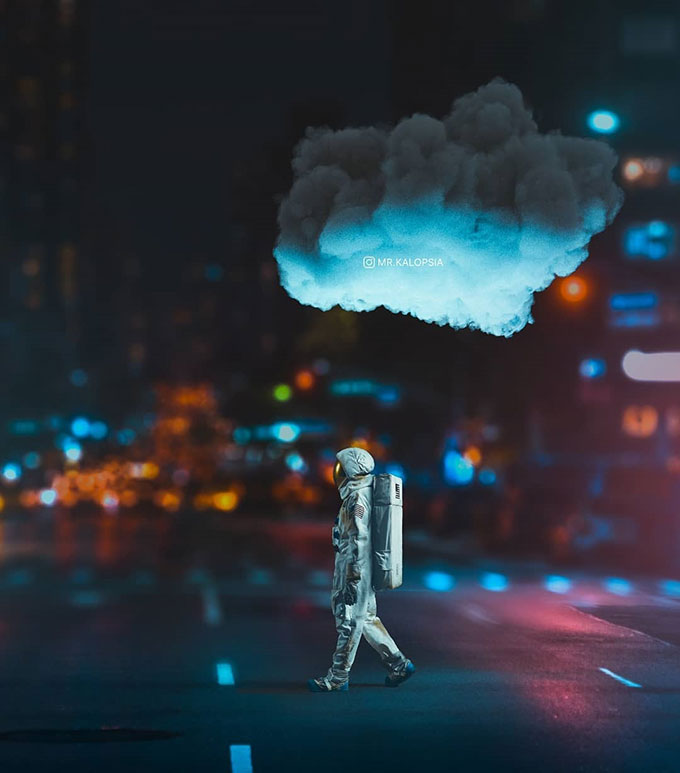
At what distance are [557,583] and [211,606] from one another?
715 cm

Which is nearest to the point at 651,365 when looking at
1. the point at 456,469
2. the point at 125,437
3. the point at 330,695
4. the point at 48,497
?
the point at 456,469

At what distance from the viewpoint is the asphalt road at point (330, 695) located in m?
10.5

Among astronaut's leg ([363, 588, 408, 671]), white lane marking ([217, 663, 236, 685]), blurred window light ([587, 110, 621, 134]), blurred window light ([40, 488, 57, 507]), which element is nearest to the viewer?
astronaut's leg ([363, 588, 408, 671])

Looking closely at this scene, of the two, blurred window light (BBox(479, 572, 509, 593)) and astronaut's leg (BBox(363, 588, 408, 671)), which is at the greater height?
astronaut's leg (BBox(363, 588, 408, 671))

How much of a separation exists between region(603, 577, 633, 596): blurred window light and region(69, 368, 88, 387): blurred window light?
399 ft

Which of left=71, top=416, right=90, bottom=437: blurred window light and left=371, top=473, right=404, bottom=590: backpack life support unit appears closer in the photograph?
left=371, top=473, right=404, bottom=590: backpack life support unit

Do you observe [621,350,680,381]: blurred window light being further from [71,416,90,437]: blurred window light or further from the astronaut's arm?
[71,416,90,437]: blurred window light

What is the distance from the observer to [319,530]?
2146 inches

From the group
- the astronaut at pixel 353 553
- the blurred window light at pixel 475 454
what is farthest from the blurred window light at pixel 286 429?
the astronaut at pixel 353 553

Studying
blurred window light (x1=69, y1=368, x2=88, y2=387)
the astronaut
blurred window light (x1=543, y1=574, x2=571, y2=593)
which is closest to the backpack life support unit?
the astronaut

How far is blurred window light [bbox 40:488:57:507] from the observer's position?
9094cm

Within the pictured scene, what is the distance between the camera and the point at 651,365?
130 feet

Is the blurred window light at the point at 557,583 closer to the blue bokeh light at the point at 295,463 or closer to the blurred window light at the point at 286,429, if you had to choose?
the blurred window light at the point at 286,429

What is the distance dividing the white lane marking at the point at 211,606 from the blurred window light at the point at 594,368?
39.4 feet
